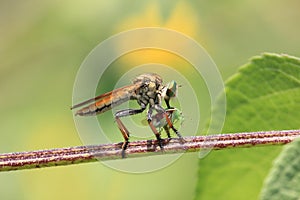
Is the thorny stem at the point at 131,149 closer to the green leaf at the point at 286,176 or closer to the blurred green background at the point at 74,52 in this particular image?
the green leaf at the point at 286,176

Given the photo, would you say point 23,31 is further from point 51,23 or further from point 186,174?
point 186,174

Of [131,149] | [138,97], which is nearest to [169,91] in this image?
[138,97]

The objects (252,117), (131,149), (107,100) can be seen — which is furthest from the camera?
(107,100)

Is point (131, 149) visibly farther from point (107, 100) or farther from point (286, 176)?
point (107, 100)

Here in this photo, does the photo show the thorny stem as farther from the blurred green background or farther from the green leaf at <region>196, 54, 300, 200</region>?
the blurred green background

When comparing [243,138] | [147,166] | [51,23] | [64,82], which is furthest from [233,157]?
[51,23]

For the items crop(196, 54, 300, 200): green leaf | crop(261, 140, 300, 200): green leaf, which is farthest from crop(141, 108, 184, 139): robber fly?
crop(261, 140, 300, 200): green leaf

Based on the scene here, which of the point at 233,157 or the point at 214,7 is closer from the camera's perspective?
the point at 233,157
